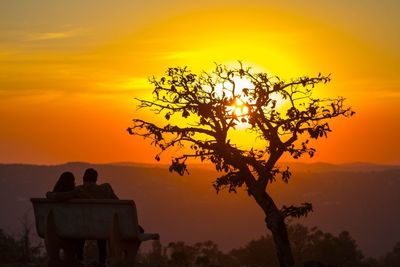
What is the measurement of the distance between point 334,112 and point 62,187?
7742 millimetres

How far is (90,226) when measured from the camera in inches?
725

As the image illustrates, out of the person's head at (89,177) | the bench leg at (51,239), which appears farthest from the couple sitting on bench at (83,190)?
the bench leg at (51,239)

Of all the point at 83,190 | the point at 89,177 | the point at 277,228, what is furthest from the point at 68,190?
the point at 277,228

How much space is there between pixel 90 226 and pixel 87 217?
19 centimetres

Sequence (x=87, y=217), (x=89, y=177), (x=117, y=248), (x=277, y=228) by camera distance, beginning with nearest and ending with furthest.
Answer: (x=117, y=248) → (x=87, y=217) → (x=89, y=177) → (x=277, y=228)

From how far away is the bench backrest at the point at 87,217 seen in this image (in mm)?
17922

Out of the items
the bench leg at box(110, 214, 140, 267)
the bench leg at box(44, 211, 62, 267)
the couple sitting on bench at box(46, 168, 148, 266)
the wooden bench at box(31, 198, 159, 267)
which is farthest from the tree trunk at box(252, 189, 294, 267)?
the bench leg at box(44, 211, 62, 267)

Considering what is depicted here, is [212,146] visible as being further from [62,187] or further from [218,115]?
[62,187]

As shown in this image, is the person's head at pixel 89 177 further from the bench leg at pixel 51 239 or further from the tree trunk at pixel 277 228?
the tree trunk at pixel 277 228

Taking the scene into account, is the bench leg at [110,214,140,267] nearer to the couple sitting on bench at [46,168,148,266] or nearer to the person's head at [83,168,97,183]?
the couple sitting on bench at [46,168,148,266]

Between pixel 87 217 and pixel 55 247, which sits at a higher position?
pixel 87 217

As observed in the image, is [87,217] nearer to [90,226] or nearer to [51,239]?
[90,226]

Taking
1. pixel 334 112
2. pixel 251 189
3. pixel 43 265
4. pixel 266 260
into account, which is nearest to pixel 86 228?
pixel 43 265

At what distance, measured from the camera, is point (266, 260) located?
85562 millimetres
